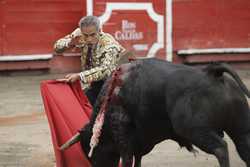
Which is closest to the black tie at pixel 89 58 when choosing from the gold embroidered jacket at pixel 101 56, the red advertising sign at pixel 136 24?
the gold embroidered jacket at pixel 101 56

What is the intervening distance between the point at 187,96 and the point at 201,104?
84mm

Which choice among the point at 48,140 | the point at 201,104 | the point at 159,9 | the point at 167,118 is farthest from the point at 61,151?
the point at 159,9

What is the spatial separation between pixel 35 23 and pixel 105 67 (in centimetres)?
543

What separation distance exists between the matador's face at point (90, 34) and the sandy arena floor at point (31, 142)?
119cm

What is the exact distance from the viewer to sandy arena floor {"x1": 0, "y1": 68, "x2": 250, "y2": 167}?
16.4 feet

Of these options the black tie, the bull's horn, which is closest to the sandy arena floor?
the bull's horn

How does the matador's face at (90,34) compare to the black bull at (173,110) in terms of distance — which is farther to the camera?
the matador's face at (90,34)

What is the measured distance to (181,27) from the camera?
10195 millimetres

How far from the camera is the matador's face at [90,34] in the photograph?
3973 mm

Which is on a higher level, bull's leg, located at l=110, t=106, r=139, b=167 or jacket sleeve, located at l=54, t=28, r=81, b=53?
jacket sleeve, located at l=54, t=28, r=81, b=53

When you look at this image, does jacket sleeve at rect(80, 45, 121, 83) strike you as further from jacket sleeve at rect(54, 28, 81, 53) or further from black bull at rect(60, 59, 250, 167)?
jacket sleeve at rect(54, 28, 81, 53)

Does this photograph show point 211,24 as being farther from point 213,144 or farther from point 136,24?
point 213,144

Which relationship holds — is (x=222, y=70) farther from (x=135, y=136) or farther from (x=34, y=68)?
(x=34, y=68)

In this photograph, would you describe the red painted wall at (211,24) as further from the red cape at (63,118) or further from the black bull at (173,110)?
the black bull at (173,110)
